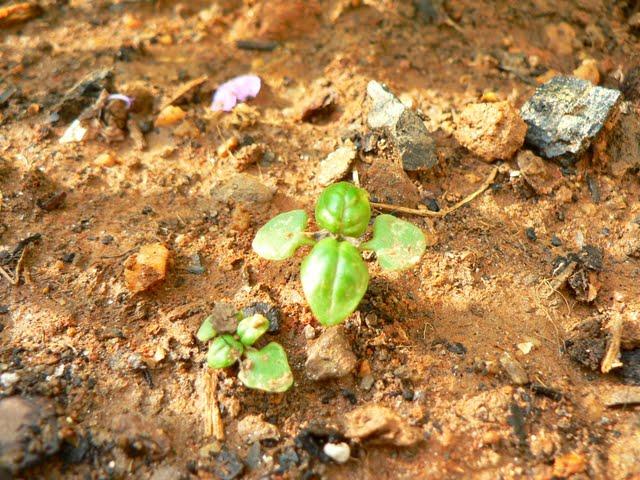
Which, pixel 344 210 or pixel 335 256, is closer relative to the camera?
pixel 335 256

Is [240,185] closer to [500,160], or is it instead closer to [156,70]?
[156,70]

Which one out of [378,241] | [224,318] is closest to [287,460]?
[224,318]

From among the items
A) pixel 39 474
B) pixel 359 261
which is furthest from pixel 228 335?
pixel 39 474

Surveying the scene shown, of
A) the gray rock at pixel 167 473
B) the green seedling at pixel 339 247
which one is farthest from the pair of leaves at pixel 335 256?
the gray rock at pixel 167 473

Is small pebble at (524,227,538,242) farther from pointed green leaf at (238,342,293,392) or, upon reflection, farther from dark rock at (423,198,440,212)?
pointed green leaf at (238,342,293,392)

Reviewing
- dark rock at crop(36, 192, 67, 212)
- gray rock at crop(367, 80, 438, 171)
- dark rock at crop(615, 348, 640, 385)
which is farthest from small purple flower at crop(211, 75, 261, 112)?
dark rock at crop(615, 348, 640, 385)

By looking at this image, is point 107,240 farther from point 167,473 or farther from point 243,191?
point 167,473

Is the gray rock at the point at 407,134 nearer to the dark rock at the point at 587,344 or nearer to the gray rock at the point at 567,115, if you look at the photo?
the gray rock at the point at 567,115
